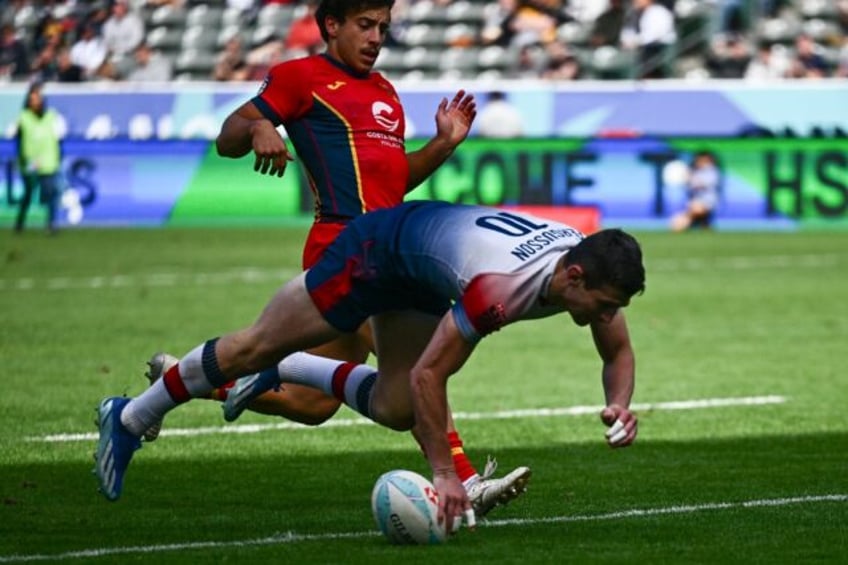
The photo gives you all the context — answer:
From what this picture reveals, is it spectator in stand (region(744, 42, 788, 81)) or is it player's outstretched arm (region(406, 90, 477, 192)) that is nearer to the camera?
player's outstretched arm (region(406, 90, 477, 192))

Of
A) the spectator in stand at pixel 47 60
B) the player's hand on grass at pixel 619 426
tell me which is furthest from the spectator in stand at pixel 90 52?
the player's hand on grass at pixel 619 426

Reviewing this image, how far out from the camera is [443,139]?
30.1 ft

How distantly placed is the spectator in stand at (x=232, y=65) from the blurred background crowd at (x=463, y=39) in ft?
0.08

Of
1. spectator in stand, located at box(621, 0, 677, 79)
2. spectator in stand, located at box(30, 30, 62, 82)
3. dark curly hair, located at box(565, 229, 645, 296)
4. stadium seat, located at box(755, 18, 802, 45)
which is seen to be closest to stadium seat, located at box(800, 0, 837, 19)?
stadium seat, located at box(755, 18, 802, 45)

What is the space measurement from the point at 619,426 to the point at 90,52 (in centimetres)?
3041

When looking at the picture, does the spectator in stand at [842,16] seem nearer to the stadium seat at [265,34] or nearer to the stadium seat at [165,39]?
the stadium seat at [265,34]

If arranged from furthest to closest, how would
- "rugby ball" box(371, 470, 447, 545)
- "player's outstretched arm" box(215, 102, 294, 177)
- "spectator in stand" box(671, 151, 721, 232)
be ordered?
"spectator in stand" box(671, 151, 721, 232), "player's outstretched arm" box(215, 102, 294, 177), "rugby ball" box(371, 470, 447, 545)

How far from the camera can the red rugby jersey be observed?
898 centimetres

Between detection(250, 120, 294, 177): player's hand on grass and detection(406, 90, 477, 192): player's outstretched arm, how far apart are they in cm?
107

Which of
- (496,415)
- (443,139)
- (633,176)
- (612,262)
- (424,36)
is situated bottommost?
(633,176)

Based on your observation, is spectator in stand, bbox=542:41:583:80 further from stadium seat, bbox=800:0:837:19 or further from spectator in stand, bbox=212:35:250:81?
spectator in stand, bbox=212:35:250:81

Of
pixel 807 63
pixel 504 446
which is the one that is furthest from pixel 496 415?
pixel 807 63

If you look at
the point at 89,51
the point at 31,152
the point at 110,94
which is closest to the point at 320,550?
the point at 31,152

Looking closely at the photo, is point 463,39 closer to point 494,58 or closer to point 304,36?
point 494,58
